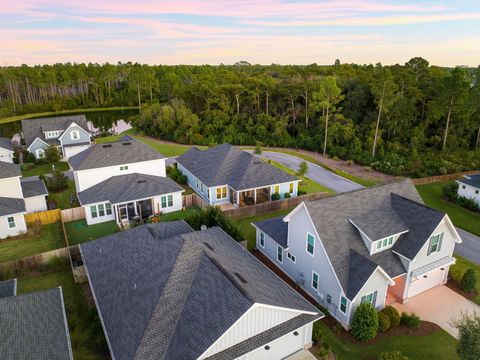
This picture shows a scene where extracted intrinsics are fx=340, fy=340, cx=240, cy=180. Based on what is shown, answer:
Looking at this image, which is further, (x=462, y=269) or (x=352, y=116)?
(x=352, y=116)

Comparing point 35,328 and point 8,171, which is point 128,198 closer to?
point 8,171

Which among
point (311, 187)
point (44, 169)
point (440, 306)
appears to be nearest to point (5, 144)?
point (44, 169)

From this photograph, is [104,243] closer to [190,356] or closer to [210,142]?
[190,356]

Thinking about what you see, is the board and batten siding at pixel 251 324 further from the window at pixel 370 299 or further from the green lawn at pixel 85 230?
the green lawn at pixel 85 230

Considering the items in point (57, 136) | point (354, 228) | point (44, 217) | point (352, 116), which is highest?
point (352, 116)

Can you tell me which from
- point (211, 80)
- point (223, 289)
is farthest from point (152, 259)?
point (211, 80)

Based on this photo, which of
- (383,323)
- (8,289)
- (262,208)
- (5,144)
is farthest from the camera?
(5,144)

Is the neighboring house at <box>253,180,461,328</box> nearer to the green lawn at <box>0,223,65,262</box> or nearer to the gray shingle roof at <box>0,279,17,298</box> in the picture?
the gray shingle roof at <box>0,279,17,298</box>
